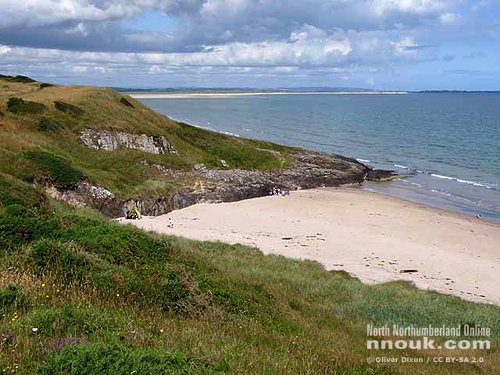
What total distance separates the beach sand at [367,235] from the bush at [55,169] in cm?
515

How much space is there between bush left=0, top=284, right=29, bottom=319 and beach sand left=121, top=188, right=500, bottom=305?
56.1ft

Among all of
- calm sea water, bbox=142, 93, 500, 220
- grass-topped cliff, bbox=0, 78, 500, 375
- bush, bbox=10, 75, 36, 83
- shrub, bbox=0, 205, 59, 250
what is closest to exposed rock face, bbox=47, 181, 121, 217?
grass-topped cliff, bbox=0, 78, 500, 375

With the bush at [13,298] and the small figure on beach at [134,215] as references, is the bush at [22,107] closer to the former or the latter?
the small figure on beach at [134,215]

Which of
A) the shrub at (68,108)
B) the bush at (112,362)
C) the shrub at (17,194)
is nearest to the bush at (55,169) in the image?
the shrub at (17,194)

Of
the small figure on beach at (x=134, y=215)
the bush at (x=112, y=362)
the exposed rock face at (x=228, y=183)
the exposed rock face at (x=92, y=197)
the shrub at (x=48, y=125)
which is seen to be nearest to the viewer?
the bush at (x=112, y=362)

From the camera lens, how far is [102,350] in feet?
18.6

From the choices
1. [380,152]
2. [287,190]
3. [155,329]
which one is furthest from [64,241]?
[380,152]

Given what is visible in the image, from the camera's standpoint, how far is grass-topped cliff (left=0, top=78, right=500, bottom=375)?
6.16m

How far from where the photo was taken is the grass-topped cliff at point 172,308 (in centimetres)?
616

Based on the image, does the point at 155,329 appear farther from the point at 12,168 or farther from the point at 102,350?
the point at 12,168

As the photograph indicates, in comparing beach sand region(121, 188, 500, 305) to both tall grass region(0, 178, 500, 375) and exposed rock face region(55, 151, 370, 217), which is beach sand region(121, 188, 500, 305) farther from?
tall grass region(0, 178, 500, 375)

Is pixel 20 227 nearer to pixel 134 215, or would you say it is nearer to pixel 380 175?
pixel 134 215

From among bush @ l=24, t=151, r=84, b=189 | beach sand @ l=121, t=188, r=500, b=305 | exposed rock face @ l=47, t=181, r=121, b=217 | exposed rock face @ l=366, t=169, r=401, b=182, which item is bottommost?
exposed rock face @ l=366, t=169, r=401, b=182

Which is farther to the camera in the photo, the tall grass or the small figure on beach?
the small figure on beach
